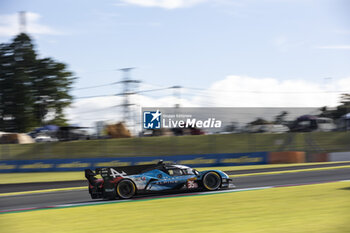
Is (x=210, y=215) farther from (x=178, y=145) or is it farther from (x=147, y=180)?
(x=178, y=145)

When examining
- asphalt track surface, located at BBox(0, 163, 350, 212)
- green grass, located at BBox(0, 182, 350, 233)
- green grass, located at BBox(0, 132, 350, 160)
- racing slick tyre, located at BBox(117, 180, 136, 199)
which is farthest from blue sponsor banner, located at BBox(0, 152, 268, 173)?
green grass, located at BBox(0, 182, 350, 233)

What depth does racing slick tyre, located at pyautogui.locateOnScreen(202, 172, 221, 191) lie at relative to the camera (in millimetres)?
12359

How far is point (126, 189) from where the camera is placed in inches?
467

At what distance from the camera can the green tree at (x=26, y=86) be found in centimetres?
4172

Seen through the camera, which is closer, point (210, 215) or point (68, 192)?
point (210, 215)

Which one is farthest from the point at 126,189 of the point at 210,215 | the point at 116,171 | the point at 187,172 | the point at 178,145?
the point at 178,145

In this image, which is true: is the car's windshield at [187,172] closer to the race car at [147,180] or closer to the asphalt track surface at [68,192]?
the race car at [147,180]

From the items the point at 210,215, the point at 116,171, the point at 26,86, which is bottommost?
the point at 210,215

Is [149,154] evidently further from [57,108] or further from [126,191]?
[57,108]

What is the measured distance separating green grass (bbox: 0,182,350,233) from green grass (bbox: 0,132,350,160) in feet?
52.7

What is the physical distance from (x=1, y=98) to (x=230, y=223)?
40016 mm

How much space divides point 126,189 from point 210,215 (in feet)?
12.0

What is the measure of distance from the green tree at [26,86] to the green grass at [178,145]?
37.3 feet

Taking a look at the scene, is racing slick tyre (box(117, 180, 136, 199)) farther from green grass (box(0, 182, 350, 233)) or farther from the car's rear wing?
green grass (box(0, 182, 350, 233))
